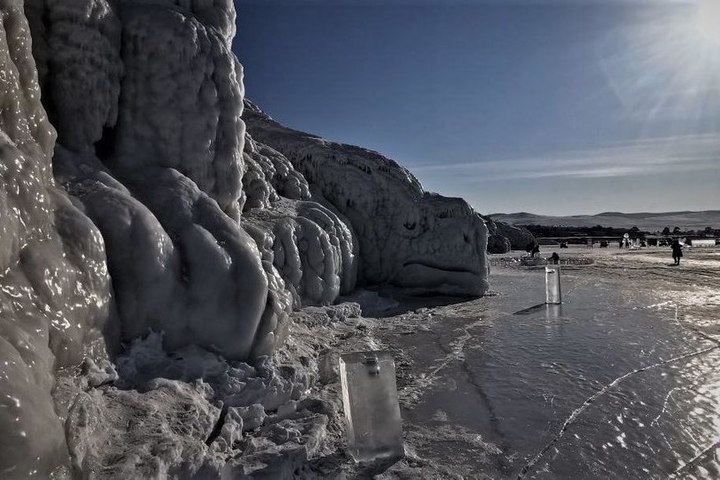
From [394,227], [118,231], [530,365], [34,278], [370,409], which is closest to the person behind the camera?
[34,278]

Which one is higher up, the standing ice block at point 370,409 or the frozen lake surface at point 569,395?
the standing ice block at point 370,409

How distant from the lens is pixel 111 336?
3410mm

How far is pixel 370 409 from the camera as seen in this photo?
3.30 m

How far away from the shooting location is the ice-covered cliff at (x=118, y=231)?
100.0 inches

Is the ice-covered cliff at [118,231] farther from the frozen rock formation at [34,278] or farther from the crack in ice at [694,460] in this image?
the crack in ice at [694,460]

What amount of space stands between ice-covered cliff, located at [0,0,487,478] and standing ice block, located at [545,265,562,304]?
6.52m

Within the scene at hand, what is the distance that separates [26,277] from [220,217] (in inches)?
77.8

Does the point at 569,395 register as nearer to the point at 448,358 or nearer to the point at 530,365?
the point at 530,365

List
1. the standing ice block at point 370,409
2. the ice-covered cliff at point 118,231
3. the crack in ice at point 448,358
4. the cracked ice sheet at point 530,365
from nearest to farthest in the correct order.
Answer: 1. the ice-covered cliff at point 118,231
2. the standing ice block at point 370,409
3. the cracked ice sheet at point 530,365
4. the crack in ice at point 448,358

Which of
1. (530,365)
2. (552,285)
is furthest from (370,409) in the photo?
(552,285)

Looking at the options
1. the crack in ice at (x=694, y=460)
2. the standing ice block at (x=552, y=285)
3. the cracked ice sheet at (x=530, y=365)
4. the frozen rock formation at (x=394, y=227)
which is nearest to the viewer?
the crack in ice at (x=694, y=460)

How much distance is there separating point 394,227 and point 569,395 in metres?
7.42

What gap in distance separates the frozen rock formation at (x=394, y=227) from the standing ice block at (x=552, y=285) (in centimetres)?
172

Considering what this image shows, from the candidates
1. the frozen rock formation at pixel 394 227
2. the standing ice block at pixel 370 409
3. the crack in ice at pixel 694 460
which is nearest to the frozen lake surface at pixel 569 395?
the crack in ice at pixel 694 460
